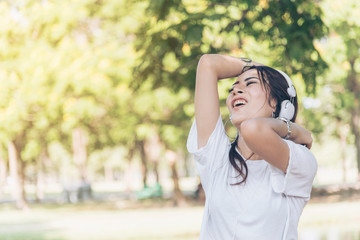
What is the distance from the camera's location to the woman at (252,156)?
1906mm

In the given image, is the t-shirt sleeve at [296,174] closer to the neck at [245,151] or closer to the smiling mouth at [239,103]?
the neck at [245,151]

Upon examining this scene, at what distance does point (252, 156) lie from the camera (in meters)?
2.11

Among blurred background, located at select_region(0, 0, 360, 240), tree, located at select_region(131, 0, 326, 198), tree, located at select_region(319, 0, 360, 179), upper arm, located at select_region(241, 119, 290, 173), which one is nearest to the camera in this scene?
upper arm, located at select_region(241, 119, 290, 173)

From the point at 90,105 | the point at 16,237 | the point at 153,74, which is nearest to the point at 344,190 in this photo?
the point at 90,105

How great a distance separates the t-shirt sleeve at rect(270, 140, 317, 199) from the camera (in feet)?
6.28

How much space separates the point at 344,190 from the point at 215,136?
26.7 m

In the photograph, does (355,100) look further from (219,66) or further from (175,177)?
(219,66)

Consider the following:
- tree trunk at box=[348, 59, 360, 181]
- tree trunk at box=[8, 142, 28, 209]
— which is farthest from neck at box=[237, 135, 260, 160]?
tree trunk at box=[8, 142, 28, 209]

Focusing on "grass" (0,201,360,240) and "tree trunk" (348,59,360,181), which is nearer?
"grass" (0,201,360,240)

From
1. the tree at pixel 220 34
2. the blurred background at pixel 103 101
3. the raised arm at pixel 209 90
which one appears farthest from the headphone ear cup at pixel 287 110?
the blurred background at pixel 103 101

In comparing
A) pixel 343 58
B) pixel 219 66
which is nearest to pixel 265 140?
pixel 219 66

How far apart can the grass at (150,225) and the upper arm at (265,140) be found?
9.99m

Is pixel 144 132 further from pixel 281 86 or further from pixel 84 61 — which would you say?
pixel 281 86

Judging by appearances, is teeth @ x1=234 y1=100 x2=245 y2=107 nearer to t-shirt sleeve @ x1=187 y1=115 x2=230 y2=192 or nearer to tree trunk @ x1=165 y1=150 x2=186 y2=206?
t-shirt sleeve @ x1=187 y1=115 x2=230 y2=192
